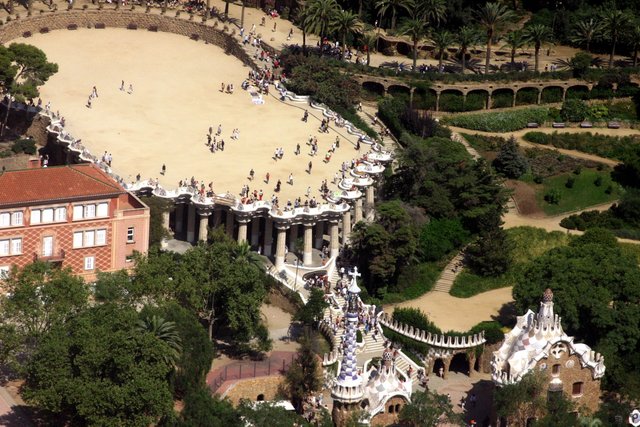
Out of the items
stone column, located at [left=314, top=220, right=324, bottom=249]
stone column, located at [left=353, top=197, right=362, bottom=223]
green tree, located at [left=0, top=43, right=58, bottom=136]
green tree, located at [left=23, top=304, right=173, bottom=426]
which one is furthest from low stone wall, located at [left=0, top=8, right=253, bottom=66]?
green tree, located at [left=23, top=304, right=173, bottom=426]

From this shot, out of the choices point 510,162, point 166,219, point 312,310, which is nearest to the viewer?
point 312,310

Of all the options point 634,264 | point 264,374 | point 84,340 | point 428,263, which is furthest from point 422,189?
point 84,340

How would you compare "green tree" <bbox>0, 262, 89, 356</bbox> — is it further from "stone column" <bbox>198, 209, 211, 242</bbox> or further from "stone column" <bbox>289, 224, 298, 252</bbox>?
"stone column" <bbox>289, 224, 298, 252</bbox>

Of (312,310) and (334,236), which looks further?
(334,236)

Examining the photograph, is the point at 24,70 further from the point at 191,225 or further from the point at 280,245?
the point at 280,245

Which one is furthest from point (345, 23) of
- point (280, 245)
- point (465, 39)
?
point (280, 245)

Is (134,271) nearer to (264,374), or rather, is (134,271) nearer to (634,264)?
(264,374)
